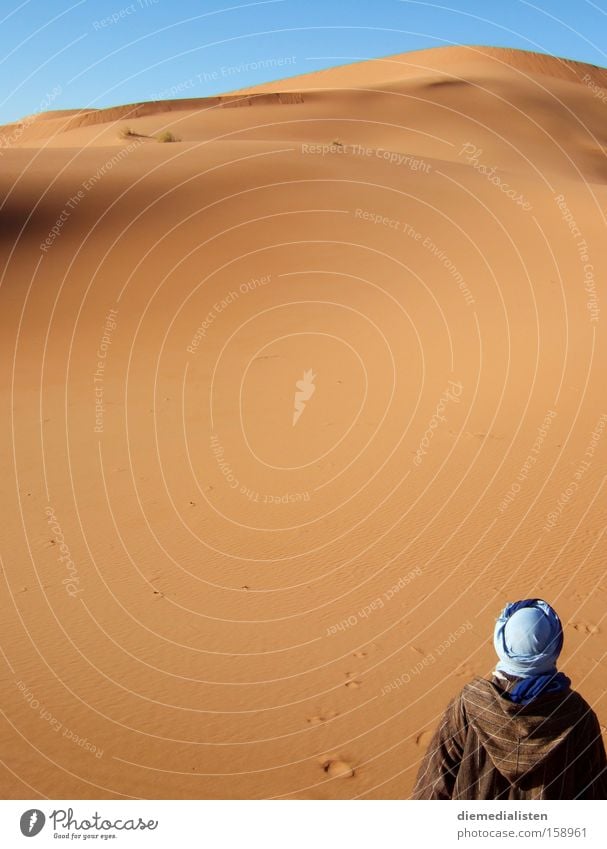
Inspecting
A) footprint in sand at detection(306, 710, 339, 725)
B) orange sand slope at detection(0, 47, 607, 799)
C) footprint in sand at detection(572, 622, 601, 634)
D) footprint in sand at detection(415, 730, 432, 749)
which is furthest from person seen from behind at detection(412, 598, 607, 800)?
footprint in sand at detection(572, 622, 601, 634)

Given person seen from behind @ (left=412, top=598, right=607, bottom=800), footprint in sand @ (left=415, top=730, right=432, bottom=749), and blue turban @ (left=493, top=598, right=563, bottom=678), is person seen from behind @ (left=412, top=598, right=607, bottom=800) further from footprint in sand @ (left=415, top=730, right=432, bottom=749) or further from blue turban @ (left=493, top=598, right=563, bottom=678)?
footprint in sand @ (left=415, top=730, right=432, bottom=749)

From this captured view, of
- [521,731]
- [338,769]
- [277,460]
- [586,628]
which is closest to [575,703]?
[521,731]

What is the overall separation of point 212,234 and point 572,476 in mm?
11549

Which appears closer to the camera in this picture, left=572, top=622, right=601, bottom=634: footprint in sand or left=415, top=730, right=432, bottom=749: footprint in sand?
left=415, top=730, right=432, bottom=749: footprint in sand

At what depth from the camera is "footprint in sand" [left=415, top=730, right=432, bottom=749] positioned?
478 cm

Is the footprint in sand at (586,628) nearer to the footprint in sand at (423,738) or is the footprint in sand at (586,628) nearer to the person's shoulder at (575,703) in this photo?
the footprint in sand at (423,738)

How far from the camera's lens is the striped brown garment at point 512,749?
2703mm

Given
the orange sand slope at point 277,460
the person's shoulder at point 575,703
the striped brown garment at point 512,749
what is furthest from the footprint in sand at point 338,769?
the person's shoulder at point 575,703

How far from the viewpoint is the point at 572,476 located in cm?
813

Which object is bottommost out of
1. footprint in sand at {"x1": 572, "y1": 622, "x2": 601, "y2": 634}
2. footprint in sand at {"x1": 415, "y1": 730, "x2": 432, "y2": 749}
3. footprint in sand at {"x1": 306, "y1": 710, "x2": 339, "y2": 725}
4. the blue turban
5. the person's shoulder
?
footprint in sand at {"x1": 415, "y1": 730, "x2": 432, "y2": 749}

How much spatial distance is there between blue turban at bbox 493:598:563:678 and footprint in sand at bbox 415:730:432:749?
2.30 metres

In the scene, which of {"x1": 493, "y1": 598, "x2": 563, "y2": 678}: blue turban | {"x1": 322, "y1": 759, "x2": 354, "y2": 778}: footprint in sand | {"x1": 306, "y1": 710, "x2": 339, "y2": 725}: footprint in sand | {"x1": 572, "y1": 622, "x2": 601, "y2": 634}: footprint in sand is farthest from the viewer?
{"x1": 572, "y1": 622, "x2": 601, "y2": 634}: footprint in sand

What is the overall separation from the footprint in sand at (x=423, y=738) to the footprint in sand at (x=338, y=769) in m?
0.44

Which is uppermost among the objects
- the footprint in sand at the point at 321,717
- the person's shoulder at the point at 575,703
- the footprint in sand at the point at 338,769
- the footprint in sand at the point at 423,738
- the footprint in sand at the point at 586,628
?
the person's shoulder at the point at 575,703
